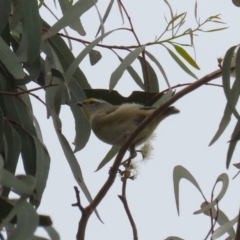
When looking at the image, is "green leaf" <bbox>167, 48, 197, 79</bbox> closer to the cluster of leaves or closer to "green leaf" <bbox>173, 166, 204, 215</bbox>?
the cluster of leaves

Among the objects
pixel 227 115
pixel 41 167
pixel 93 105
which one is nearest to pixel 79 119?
pixel 93 105

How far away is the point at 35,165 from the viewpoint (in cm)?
265

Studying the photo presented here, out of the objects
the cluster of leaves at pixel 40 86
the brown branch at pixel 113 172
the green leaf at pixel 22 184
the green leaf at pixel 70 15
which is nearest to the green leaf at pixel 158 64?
the cluster of leaves at pixel 40 86

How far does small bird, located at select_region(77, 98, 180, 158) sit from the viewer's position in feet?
8.58

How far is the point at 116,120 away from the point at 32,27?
1.64ft

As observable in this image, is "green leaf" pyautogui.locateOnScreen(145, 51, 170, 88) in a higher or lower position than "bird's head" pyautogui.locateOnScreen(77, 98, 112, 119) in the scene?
higher

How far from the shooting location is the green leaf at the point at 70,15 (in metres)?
2.51

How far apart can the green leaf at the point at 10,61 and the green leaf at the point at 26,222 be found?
932 mm

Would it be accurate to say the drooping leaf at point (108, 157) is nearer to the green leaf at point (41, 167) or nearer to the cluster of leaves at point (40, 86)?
the cluster of leaves at point (40, 86)

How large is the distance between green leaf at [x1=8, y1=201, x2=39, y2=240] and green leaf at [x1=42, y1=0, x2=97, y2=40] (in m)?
1.06

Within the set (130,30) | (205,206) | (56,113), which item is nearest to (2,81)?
(56,113)

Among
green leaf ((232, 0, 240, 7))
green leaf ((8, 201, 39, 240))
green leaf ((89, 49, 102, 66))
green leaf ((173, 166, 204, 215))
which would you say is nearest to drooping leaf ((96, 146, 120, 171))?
green leaf ((173, 166, 204, 215))

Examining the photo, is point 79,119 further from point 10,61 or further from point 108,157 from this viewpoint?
point 10,61

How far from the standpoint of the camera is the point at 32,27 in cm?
251
